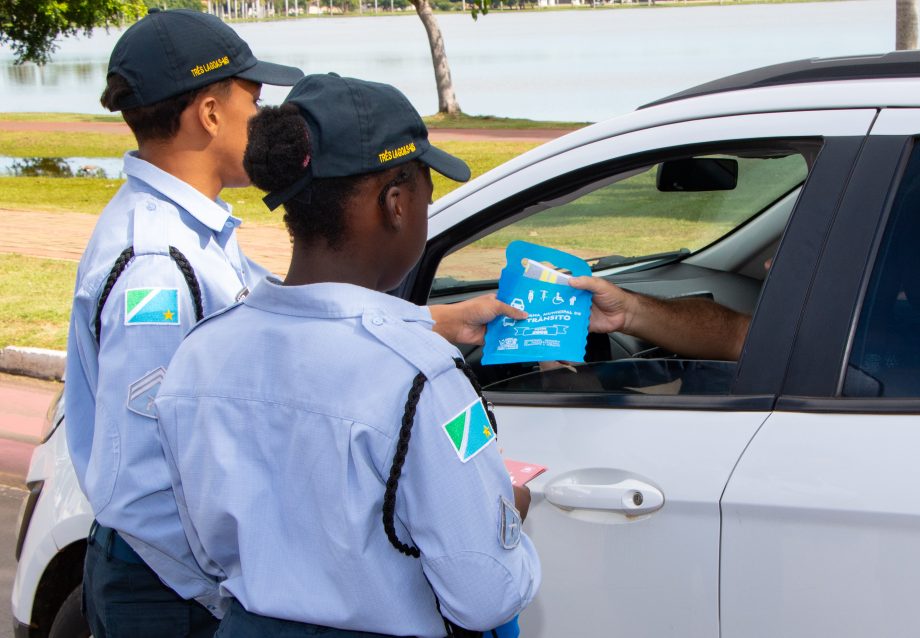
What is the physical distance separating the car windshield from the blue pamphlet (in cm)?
20

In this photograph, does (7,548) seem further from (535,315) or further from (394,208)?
(394,208)

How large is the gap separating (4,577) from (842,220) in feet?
11.8

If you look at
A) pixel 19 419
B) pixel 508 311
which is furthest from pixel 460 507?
pixel 19 419

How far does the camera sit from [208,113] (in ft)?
6.90

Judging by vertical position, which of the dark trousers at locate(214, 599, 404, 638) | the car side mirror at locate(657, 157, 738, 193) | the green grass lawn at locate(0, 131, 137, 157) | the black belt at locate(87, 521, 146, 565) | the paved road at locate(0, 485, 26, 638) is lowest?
the green grass lawn at locate(0, 131, 137, 157)

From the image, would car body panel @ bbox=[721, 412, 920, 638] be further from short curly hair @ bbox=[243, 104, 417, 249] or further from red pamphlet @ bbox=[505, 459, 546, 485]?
short curly hair @ bbox=[243, 104, 417, 249]

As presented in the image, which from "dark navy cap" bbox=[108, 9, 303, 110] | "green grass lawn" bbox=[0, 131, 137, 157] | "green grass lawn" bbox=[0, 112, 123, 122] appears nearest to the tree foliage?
"green grass lawn" bbox=[0, 131, 137, 157]

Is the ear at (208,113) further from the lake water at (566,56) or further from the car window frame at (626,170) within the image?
the lake water at (566,56)

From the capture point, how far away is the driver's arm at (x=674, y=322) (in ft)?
7.77

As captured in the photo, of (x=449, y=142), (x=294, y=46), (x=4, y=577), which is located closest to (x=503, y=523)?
(x=4, y=577)

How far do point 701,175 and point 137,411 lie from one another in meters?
1.69

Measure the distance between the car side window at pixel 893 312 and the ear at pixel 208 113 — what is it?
1290 millimetres

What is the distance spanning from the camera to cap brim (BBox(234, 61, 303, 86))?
7.04 ft

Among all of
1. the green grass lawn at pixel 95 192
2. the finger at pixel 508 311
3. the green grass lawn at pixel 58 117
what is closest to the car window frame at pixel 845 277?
the finger at pixel 508 311
